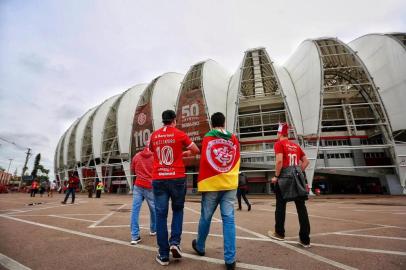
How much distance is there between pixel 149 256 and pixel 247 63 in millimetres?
26613

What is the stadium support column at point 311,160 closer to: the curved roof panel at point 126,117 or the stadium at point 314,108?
the stadium at point 314,108

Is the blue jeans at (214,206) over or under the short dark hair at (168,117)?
under

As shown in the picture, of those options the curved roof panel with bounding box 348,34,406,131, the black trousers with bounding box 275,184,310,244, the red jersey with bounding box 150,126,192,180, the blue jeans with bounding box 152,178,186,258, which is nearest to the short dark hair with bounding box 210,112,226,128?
the red jersey with bounding box 150,126,192,180

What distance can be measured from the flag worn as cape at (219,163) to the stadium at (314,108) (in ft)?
60.6

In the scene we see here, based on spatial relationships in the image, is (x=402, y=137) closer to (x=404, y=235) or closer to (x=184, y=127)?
(x=184, y=127)

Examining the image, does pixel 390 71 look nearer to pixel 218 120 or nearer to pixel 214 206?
pixel 218 120

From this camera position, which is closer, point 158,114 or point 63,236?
point 63,236

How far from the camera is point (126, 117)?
109 feet

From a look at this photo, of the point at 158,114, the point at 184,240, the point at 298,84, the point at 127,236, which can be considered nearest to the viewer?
the point at 184,240

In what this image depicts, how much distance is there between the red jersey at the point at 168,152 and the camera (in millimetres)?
2799

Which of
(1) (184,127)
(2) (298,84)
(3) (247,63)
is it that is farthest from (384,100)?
(1) (184,127)

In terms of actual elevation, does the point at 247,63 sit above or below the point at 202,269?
above

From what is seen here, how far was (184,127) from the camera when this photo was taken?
24.5m

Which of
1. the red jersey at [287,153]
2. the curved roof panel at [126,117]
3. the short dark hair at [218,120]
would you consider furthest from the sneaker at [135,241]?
the curved roof panel at [126,117]
